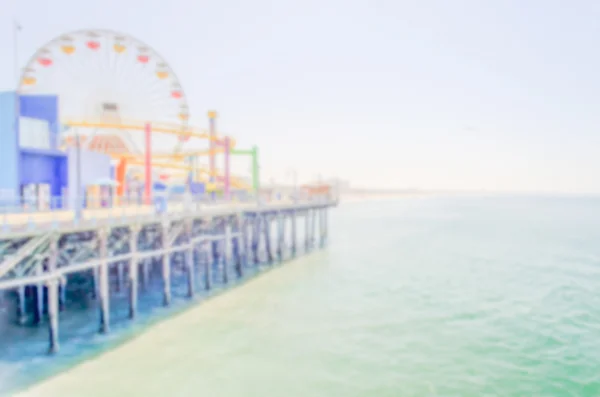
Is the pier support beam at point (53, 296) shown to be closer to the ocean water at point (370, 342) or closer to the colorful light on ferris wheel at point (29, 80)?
the ocean water at point (370, 342)

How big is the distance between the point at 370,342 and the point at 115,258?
28.3ft

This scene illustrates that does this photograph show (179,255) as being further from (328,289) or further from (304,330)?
(304,330)

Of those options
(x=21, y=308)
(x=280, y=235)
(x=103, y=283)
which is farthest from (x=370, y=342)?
(x=280, y=235)

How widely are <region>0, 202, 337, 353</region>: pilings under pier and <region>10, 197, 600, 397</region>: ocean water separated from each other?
1.90 meters

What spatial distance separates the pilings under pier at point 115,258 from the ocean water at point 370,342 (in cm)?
190

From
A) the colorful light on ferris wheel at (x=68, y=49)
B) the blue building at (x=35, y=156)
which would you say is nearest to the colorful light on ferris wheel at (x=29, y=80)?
the colorful light on ferris wheel at (x=68, y=49)

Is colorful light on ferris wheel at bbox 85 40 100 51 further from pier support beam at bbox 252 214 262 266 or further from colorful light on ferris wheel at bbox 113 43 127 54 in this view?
pier support beam at bbox 252 214 262 266

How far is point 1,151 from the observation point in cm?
1778

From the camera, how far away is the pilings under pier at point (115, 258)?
1283 centimetres

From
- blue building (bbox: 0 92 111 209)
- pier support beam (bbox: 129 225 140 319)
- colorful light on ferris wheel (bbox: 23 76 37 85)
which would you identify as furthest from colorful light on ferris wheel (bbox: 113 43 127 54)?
pier support beam (bbox: 129 225 140 319)

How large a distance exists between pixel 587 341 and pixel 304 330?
30.3 ft

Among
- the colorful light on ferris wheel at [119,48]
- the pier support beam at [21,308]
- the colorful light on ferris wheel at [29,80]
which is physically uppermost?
the colorful light on ferris wheel at [119,48]

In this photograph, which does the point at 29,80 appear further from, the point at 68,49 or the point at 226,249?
the point at 226,249

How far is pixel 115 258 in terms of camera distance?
49.4 ft
